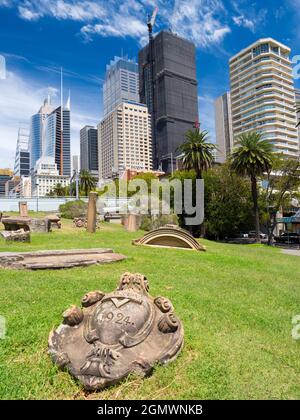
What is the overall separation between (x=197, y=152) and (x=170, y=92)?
15262cm

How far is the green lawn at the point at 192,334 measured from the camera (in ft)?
14.1

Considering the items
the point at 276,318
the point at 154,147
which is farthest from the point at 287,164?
the point at 154,147

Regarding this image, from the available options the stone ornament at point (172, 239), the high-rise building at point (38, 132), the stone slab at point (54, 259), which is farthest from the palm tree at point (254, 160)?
the high-rise building at point (38, 132)

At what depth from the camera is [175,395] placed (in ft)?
13.8

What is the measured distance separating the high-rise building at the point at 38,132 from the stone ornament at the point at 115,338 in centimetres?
19197

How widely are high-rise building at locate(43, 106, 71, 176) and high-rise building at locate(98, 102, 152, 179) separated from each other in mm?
21185

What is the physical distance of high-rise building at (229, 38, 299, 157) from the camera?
10612 centimetres

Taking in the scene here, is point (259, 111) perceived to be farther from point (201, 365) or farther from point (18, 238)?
point (201, 365)

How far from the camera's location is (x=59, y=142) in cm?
18150

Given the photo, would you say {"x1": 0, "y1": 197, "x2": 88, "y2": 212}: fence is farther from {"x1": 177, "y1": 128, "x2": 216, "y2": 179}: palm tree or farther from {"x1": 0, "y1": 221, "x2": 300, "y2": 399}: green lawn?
{"x1": 0, "y1": 221, "x2": 300, "y2": 399}: green lawn

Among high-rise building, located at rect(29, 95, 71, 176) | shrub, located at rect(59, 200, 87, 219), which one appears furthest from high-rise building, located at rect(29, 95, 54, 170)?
shrub, located at rect(59, 200, 87, 219)

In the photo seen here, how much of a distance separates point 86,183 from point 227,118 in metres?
98.3

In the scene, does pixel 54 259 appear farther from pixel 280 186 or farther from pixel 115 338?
pixel 280 186

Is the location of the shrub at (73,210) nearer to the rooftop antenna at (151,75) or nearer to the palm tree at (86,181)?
the palm tree at (86,181)
